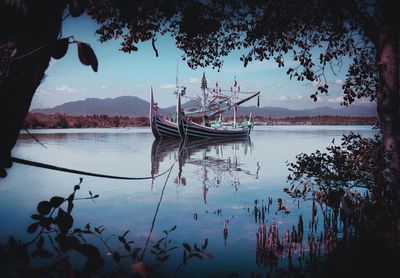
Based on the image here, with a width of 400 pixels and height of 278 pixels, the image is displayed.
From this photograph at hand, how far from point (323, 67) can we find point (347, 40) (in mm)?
946

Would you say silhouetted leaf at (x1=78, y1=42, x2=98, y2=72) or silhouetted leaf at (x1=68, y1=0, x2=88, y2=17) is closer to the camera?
silhouetted leaf at (x1=68, y1=0, x2=88, y2=17)

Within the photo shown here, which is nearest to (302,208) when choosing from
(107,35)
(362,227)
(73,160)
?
(362,227)

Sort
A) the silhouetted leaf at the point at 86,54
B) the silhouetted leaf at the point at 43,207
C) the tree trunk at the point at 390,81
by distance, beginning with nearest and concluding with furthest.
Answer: the silhouetted leaf at the point at 86,54 → the silhouetted leaf at the point at 43,207 → the tree trunk at the point at 390,81

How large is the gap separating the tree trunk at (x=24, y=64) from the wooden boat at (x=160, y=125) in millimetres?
42800

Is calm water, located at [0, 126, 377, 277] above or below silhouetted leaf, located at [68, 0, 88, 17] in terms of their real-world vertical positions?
below

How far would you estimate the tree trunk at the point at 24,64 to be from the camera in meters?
1.54

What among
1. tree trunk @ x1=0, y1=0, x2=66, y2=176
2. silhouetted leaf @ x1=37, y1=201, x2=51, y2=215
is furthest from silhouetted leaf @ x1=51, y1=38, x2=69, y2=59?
silhouetted leaf @ x1=37, y1=201, x2=51, y2=215

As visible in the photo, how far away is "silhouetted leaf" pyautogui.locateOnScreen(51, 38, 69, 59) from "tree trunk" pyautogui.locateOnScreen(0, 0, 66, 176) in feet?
0.15

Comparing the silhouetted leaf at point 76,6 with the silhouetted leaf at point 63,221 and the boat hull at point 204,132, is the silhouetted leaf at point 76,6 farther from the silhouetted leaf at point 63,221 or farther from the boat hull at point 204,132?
the boat hull at point 204,132

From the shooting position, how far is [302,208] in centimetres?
1046

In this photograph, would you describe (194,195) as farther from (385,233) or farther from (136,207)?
(385,233)

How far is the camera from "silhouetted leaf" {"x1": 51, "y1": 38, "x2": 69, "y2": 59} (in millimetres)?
1526

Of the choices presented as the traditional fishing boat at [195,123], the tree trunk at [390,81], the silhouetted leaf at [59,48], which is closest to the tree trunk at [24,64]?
the silhouetted leaf at [59,48]

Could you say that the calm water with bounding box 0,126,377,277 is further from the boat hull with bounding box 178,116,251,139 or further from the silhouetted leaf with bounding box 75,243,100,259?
the boat hull with bounding box 178,116,251,139
